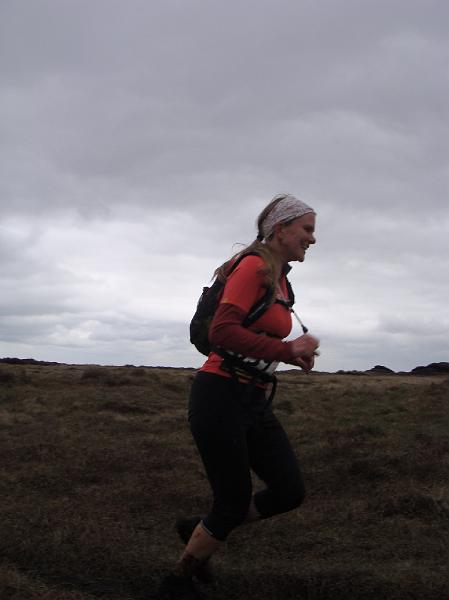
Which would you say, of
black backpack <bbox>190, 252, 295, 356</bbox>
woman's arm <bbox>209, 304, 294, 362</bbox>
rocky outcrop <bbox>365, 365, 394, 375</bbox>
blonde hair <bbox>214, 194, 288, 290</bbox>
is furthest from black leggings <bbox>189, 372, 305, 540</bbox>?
rocky outcrop <bbox>365, 365, 394, 375</bbox>

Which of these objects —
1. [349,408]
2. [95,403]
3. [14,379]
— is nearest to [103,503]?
[95,403]

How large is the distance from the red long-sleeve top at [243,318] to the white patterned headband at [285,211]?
0.34 meters

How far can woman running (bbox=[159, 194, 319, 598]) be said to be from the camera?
3.81m

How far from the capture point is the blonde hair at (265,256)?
12.7 ft

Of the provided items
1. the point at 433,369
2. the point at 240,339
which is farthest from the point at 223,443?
the point at 433,369

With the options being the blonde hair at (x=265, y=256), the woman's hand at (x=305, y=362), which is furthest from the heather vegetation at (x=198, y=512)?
the blonde hair at (x=265, y=256)

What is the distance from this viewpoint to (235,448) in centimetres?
393

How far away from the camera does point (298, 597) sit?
4.34 m

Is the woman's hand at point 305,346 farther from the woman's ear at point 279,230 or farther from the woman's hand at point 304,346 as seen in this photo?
the woman's ear at point 279,230

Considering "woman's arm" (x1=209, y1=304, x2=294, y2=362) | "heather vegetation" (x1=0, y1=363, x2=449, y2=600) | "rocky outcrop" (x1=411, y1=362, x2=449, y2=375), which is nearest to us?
"woman's arm" (x1=209, y1=304, x2=294, y2=362)

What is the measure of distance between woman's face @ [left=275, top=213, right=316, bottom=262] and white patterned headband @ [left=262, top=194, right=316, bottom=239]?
0.03 metres

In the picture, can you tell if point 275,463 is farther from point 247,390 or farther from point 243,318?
point 243,318

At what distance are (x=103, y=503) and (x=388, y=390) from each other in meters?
16.6

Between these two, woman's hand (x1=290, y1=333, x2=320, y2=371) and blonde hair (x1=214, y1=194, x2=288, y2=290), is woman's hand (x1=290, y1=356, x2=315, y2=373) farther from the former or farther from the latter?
blonde hair (x1=214, y1=194, x2=288, y2=290)
